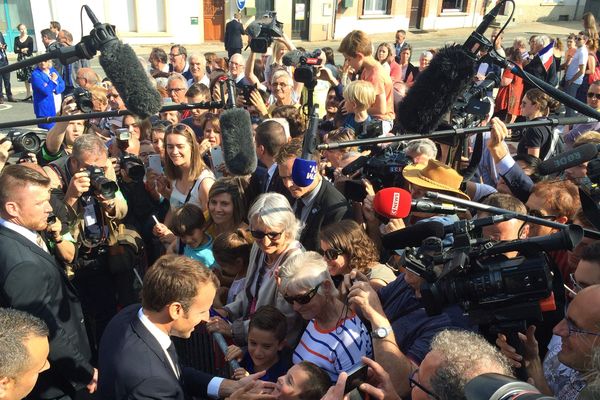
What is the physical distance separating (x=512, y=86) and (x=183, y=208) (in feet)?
19.6

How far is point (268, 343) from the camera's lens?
2863 millimetres

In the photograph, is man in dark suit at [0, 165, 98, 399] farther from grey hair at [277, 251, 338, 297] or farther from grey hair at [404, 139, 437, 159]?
grey hair at [404, 139, 437, 159]

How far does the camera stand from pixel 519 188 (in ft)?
12.4

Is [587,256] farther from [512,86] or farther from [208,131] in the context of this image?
[512,86]

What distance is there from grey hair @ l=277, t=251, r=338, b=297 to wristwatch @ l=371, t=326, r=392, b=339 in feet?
1.27

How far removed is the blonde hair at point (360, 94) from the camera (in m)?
5.12

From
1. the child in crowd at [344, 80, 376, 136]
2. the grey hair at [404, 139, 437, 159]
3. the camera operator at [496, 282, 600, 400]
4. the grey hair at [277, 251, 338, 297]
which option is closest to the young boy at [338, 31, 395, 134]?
the child in crowd at [344, 80, 376, 136]

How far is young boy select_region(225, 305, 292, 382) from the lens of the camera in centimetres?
286

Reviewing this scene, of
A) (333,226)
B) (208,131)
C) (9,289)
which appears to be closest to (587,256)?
(333,226)

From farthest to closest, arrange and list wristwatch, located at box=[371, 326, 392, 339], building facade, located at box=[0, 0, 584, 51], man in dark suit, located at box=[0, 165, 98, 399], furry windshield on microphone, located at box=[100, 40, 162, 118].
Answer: building facade, located at box=[0, 0, 584, 51] → man in dark suit, located at box=[0, 165, 98, 399] → wristwatch, located at box=[371, 326, 392, 339] → furry windshield on microphone, located at box=[100, 40, 162, 118]

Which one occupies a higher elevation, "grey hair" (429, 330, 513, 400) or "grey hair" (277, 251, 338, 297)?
"grey hair" (429, 330, 513, 400)

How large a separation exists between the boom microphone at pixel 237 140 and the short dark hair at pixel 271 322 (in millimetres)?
800

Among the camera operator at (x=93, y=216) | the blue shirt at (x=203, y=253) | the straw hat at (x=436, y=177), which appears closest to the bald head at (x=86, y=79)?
the camera operator at (x=93, y=216)

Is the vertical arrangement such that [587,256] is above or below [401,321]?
above
